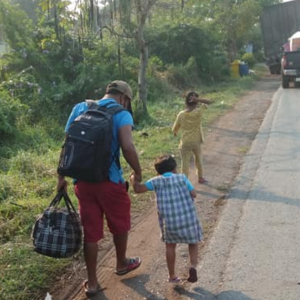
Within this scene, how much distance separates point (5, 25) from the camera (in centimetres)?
1616

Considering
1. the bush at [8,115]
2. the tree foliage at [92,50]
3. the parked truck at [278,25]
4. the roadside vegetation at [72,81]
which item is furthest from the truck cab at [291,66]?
the bush at [8,115]

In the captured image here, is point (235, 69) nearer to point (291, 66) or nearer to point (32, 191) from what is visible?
point (291, 66)

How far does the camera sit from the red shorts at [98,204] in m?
3.92

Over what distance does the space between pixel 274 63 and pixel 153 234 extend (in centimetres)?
2758

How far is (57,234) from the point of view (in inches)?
151

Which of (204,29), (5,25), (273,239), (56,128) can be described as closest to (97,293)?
(273,239)

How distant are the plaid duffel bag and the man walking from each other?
0.12 meters

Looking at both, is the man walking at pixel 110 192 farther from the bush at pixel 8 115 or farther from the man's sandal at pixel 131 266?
the bush at pixel 8 115

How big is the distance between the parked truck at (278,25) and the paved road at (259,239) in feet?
74.7

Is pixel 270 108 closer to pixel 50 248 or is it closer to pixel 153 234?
pixel 153 234

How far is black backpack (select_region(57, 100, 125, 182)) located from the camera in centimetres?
368

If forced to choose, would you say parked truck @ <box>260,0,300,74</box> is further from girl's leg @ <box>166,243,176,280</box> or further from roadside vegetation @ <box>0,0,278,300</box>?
girl's leg @ <box>166,243,176,280</box>

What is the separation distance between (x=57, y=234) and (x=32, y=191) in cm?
284

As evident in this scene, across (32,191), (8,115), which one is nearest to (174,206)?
(32,191)
